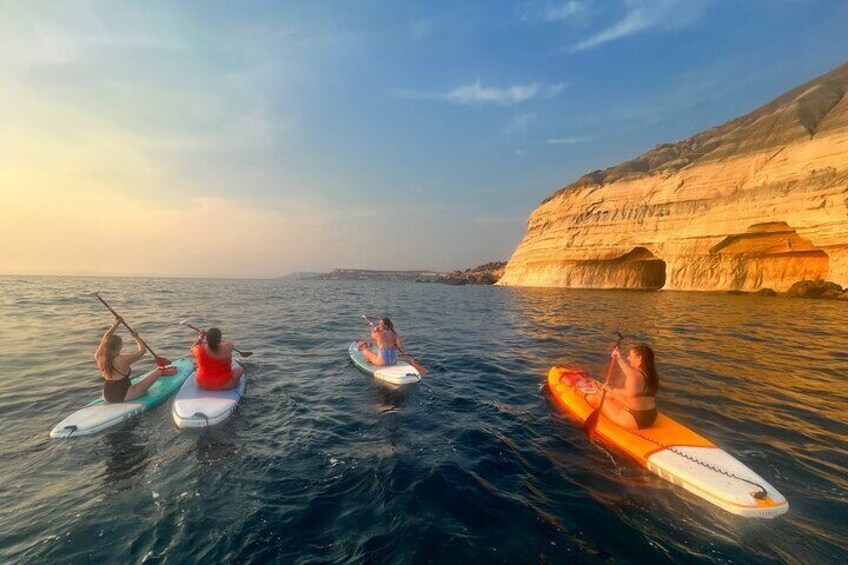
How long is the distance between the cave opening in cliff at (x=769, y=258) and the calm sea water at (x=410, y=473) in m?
26.8

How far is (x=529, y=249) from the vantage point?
2197 inches

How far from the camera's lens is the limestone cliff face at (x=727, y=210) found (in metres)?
28.1

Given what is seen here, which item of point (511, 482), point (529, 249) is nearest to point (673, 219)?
point (529, 249)

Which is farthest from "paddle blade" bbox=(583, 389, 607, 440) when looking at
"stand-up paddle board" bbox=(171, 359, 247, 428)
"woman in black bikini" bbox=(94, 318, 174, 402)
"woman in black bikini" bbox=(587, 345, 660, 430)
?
"woman in black bikini" bbox=(94, 318, 174, 402)

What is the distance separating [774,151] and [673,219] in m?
8.96

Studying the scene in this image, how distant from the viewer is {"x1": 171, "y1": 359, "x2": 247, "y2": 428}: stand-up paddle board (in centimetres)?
668

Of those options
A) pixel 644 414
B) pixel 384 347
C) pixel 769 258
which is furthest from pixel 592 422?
pixel 769 258

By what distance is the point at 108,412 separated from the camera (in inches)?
270

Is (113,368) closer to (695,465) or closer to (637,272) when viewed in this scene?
(695,465)

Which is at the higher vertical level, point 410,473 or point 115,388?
point 115,388

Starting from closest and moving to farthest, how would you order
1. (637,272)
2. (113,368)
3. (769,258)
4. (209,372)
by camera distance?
(113,368) → (209,372) → (769,258) → (637,272)

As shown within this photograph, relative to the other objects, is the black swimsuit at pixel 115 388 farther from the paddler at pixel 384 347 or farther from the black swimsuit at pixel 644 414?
the black swimsuit at pixel 644 414

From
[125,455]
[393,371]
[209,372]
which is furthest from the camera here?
[393,371]

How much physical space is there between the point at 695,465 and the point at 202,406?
8.16m
